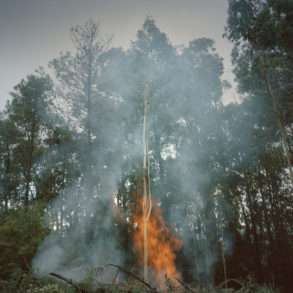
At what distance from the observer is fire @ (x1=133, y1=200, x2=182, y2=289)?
14.7 meters

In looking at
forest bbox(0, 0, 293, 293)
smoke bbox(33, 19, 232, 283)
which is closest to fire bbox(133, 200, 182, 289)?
forest bbox(0, 0, 293, 293)

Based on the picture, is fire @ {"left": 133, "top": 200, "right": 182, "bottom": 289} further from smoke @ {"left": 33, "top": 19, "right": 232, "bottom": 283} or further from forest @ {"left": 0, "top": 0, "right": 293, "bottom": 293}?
smoke @ {"left": 33, "top": 19, "right": 232, "bottom": 283}

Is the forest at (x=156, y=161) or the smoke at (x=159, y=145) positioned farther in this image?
the smoke at (x=159, y=145)

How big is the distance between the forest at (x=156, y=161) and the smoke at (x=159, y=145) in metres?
0.08

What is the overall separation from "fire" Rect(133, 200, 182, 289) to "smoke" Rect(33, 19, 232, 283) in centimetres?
102

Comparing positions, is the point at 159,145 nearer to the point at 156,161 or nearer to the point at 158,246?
the point at 156,161

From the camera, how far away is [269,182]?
70.1ft

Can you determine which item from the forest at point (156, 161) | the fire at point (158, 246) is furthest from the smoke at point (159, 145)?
the fire at point (158, 246)

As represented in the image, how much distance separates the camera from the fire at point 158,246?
580 inches

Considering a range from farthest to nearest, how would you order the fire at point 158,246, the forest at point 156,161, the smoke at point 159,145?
the smoke at point 159,145, the forest at point 156,161, the fire at point 158,246

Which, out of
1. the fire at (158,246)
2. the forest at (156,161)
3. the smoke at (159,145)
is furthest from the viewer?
the smoke at (159,145)

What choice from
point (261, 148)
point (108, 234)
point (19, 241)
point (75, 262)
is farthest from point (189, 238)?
point (19, 241)

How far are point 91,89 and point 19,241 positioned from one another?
1076 cm

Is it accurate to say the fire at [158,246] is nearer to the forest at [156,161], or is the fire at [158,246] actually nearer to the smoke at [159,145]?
the forest at [156,161]
